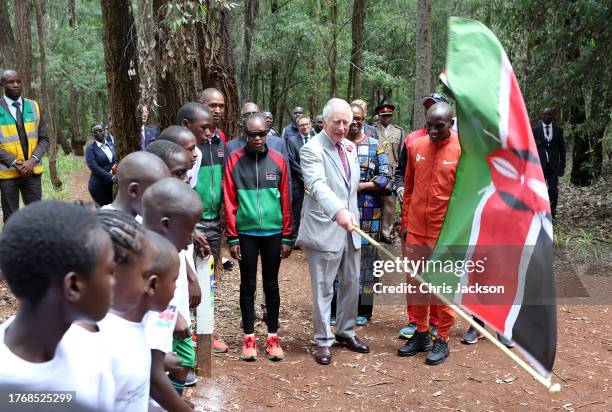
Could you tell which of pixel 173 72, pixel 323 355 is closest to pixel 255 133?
pixel 323 355

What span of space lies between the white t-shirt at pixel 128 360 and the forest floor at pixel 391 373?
2377 mm

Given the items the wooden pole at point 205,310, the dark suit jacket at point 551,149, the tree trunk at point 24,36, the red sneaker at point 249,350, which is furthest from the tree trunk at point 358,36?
the wooden pole at point 205,310

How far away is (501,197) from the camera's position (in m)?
3.42

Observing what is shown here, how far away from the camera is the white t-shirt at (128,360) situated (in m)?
1.91

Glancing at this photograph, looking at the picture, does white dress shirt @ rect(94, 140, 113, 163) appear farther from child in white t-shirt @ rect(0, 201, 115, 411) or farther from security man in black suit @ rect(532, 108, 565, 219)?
child in white t-shirt @ rect(0, 201, 115, 411)

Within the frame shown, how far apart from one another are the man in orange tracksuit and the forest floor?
0.17 m

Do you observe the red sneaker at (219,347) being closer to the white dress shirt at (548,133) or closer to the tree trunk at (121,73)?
the tree trunk at (121,73)

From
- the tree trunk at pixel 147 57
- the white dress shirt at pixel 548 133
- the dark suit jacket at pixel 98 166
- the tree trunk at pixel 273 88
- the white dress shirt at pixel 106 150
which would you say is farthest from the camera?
the tree trunk at pixel 273 88

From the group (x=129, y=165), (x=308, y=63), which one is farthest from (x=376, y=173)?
(x=308, y=63)

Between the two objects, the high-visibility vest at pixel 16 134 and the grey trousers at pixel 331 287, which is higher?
the high-visibility vest at pixel 16 134

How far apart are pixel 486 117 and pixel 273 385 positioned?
106 inches

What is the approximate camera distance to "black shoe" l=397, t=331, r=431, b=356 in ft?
17.7

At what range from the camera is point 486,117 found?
3387 millimetres

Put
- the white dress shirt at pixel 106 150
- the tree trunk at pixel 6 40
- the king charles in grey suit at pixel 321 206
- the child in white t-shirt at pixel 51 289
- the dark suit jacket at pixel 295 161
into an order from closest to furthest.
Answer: the child in white t-shirt at pixel 51 289 → the king charles in grey suit at pixel 321 206 → the dark suit jacket at pixel 295 161 → the white dress shirt at pixel 106 150 → the tree trunk at pixel 6 40
